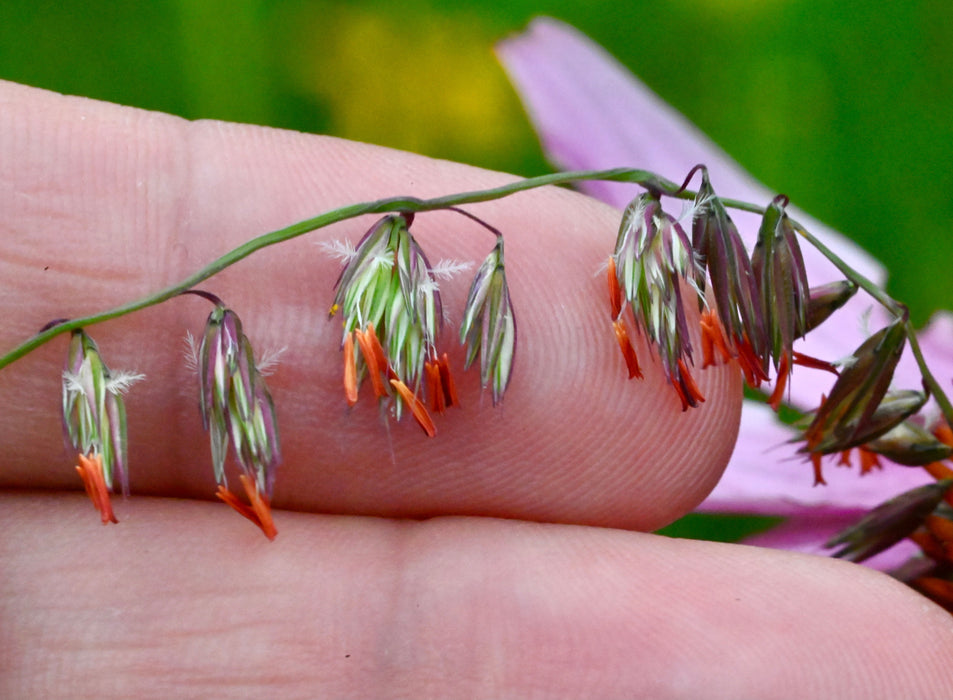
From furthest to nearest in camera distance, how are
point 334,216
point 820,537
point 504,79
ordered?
point 504,79 < point 820,537 < point 334,216

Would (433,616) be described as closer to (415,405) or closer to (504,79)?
(415,405)

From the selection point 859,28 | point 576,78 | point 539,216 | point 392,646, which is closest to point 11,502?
point 392,646

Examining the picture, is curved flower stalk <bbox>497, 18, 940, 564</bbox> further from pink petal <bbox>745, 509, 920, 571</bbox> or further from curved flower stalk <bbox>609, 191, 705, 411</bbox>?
curved flower stalk <bbox>609, 191, 705, 411</bbox>

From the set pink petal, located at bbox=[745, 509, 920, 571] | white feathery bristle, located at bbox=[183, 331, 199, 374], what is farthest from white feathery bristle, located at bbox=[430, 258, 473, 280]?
pink petal, located at bbox=[745, 509, 920, 571]

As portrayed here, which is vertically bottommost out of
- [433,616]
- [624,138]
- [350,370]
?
[433,616]

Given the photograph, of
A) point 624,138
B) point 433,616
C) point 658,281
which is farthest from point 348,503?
point 624,138

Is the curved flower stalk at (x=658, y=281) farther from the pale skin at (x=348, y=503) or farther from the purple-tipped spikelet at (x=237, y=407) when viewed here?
the purple-tipped spikelet at (x=237, y=407)

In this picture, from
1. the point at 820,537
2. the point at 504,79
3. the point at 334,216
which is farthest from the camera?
the point at 504,79
